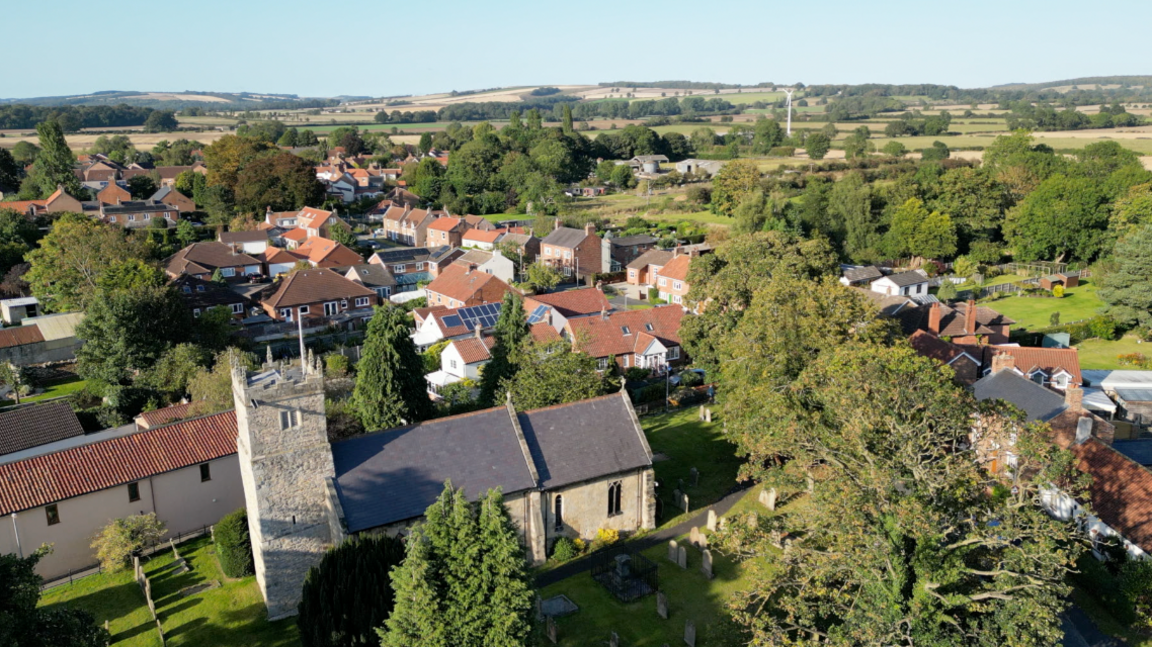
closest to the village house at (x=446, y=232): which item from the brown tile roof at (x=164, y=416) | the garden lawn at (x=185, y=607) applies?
the brown tile roof at (x=164, y=416)

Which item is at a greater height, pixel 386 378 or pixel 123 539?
pixel 386 378

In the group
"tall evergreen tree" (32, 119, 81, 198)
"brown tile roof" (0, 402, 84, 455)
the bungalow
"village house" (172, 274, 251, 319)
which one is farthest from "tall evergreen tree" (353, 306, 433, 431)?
"tall evergreen tree" (32, 119, 81, 198)

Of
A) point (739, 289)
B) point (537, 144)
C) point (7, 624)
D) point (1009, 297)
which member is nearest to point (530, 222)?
point (537, 144)

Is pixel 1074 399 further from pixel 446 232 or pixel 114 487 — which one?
pixel 446 232

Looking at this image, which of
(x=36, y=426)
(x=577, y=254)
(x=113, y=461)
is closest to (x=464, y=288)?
(x=577, y=254)

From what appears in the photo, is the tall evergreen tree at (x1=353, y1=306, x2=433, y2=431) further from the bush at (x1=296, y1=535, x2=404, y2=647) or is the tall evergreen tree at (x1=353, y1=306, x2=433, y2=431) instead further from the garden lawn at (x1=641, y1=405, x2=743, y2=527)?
the garden lawn at (x1=641, y1=405, x2=743, y2=527)
